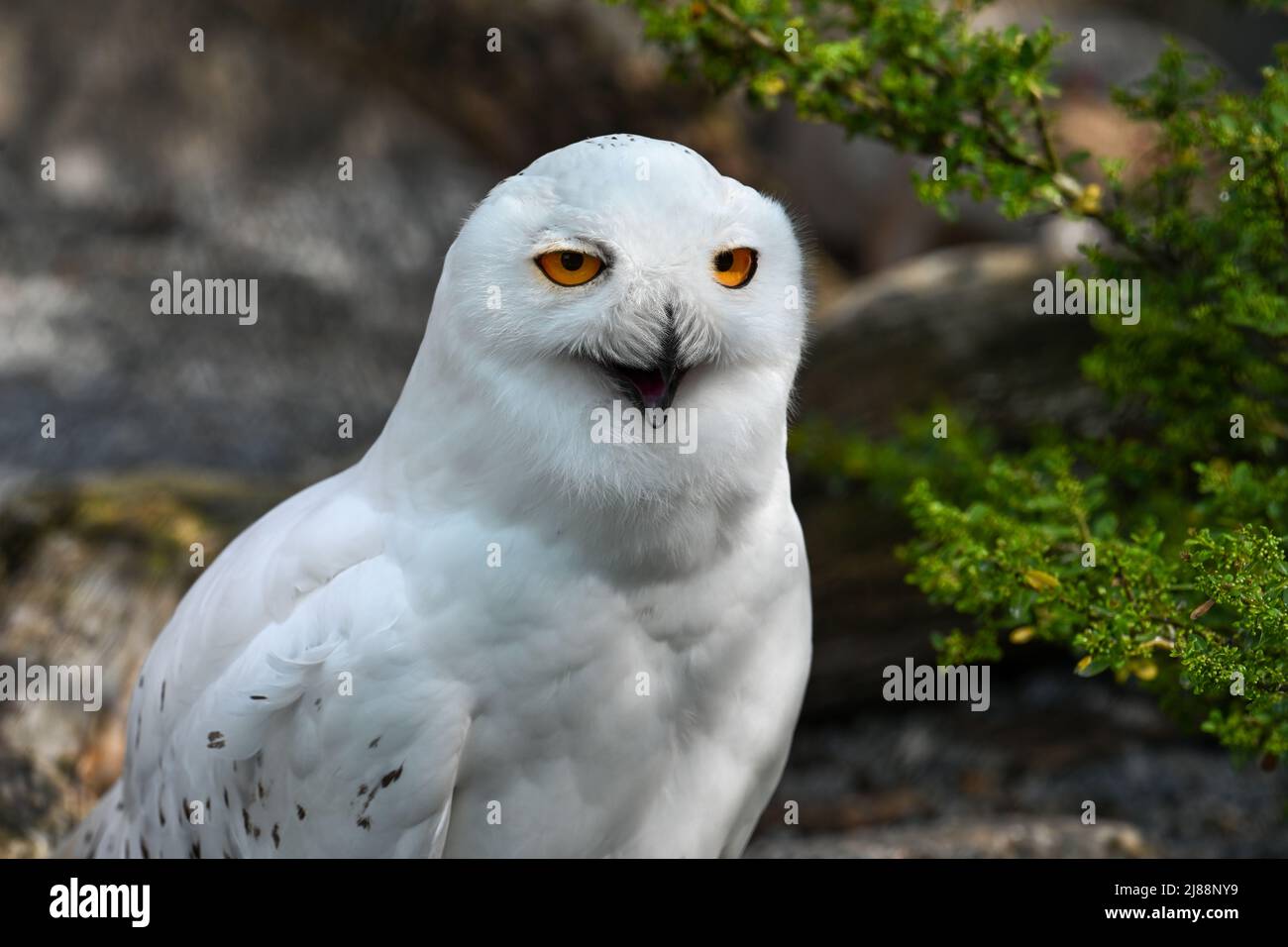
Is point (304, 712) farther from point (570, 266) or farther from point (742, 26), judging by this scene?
point (742, 26)

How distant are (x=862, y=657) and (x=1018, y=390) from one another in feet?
3.41

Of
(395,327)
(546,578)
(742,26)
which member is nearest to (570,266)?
(546,578)

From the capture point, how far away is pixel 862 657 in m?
4.54

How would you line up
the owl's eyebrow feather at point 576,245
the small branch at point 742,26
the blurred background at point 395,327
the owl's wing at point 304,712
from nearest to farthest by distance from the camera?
the owl's eyebrow feather at point 576,245 < the owl's wing at point 304,712 < the small branch at point 742,26 < the blurred background at point 395,327

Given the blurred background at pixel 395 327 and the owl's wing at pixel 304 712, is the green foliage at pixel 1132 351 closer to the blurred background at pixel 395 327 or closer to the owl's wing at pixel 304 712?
the blurred background at pixel 395 327

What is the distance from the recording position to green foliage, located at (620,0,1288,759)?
94.1 inches

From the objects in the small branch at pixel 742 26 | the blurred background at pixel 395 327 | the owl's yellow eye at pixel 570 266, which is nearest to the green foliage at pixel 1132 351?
the small branch at pixel 742 26

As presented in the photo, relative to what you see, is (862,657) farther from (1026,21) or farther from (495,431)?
(1026,21)

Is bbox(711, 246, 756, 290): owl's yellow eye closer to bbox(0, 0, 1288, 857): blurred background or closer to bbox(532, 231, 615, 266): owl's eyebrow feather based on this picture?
bbox(532, 231, 615, 266): owl's eyebrow feather

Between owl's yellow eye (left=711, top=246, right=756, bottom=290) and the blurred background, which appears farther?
the blurred background

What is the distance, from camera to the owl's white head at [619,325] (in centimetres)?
206

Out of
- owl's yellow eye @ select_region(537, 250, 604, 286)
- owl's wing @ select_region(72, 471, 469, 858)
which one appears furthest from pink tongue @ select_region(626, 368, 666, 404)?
owl's wing @ select_region(72, 471, 469, 858)

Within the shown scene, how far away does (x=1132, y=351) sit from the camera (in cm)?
314
